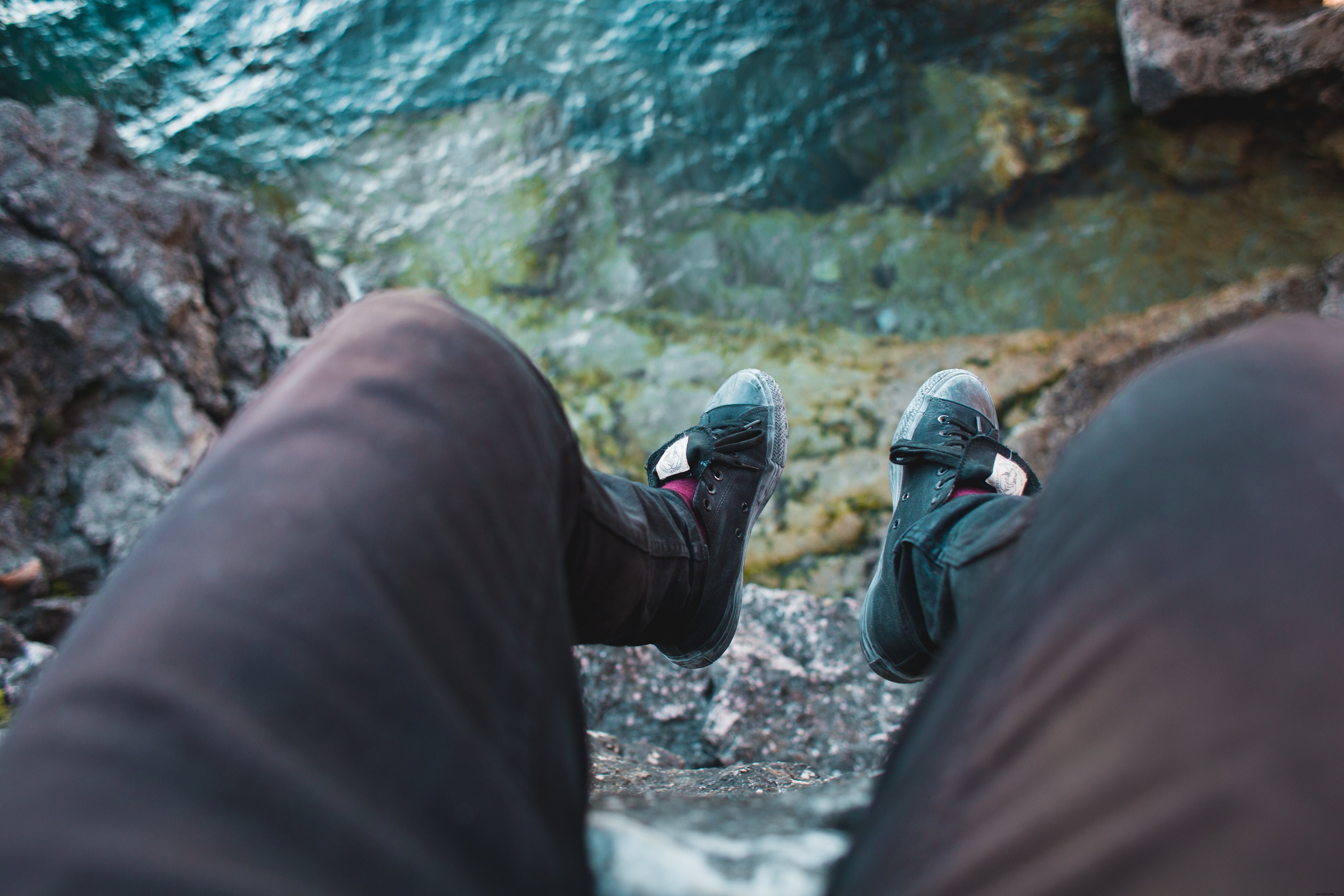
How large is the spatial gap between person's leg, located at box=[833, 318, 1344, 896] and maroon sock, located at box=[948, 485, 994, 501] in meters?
1.08

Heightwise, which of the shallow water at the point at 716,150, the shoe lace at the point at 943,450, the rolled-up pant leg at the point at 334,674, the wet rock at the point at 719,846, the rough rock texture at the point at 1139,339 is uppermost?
the shallow water at the point at 716,150

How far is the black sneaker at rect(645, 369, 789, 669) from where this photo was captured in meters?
1.68

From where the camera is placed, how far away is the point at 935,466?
1.94 metres

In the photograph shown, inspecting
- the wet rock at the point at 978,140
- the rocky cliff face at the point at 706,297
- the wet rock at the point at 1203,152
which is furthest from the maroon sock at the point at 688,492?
the wet rock at the point at 1203,152

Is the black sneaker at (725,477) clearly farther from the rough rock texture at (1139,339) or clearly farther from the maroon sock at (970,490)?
the rough rock texture at (1139,339)

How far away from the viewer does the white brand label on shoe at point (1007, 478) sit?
179cm

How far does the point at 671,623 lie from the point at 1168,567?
1.10 m

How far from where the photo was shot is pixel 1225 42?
143 inches

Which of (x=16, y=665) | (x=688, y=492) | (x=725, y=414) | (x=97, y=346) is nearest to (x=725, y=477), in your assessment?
(x=688, y=492)

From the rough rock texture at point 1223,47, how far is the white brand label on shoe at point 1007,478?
10.6ft

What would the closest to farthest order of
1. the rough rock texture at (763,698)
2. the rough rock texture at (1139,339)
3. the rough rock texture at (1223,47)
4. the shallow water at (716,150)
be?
the rough rock texture at (763,698) < the rough rock texture at (1139,339) < the rough rock texture at (1223,47) < the shallow water at (716,150)

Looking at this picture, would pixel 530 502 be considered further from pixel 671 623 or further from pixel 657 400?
pixel 657 400

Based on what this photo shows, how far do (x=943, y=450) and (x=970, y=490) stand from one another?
0.50 ft

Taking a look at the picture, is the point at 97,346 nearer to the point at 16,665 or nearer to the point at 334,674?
the point at 16,665
